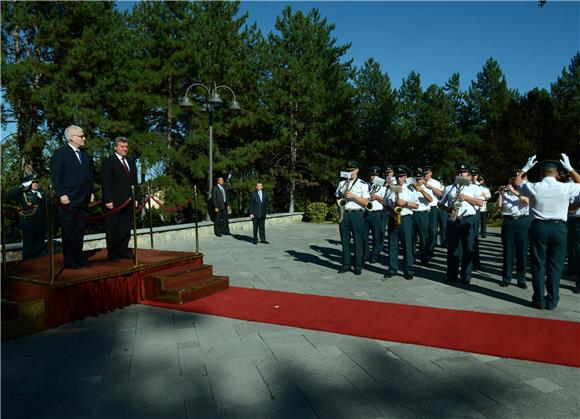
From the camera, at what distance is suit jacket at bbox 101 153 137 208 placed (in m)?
6.35

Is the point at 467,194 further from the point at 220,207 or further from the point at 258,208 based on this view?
the point at 220,207

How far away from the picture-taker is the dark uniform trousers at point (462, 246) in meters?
7.15

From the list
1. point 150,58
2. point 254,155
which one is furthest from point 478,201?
point 150,58

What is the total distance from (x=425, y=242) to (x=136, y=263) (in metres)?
6.04

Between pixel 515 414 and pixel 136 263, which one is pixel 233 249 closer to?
pixel 136 263

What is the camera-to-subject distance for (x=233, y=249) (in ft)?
39.9

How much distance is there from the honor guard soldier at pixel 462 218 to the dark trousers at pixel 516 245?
0.59m

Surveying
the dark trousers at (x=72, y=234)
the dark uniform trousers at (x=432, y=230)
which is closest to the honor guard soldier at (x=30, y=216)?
the dark trousers at (x=72, y=234)

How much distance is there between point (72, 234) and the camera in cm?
586

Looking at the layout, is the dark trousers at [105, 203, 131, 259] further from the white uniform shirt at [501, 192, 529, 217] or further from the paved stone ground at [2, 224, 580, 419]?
the white uniform shirt at [501, 192, 529, 217]

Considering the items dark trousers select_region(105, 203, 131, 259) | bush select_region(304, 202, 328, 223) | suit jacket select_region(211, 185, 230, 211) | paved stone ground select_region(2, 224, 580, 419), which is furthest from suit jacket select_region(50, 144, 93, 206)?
bush select_region(304, 202, 328, 223)

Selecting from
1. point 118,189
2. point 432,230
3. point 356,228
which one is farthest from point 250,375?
point 432,230

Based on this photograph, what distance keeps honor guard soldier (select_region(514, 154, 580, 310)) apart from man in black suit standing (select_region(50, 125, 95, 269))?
614 centimetres

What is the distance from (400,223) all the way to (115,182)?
5.05 meters
